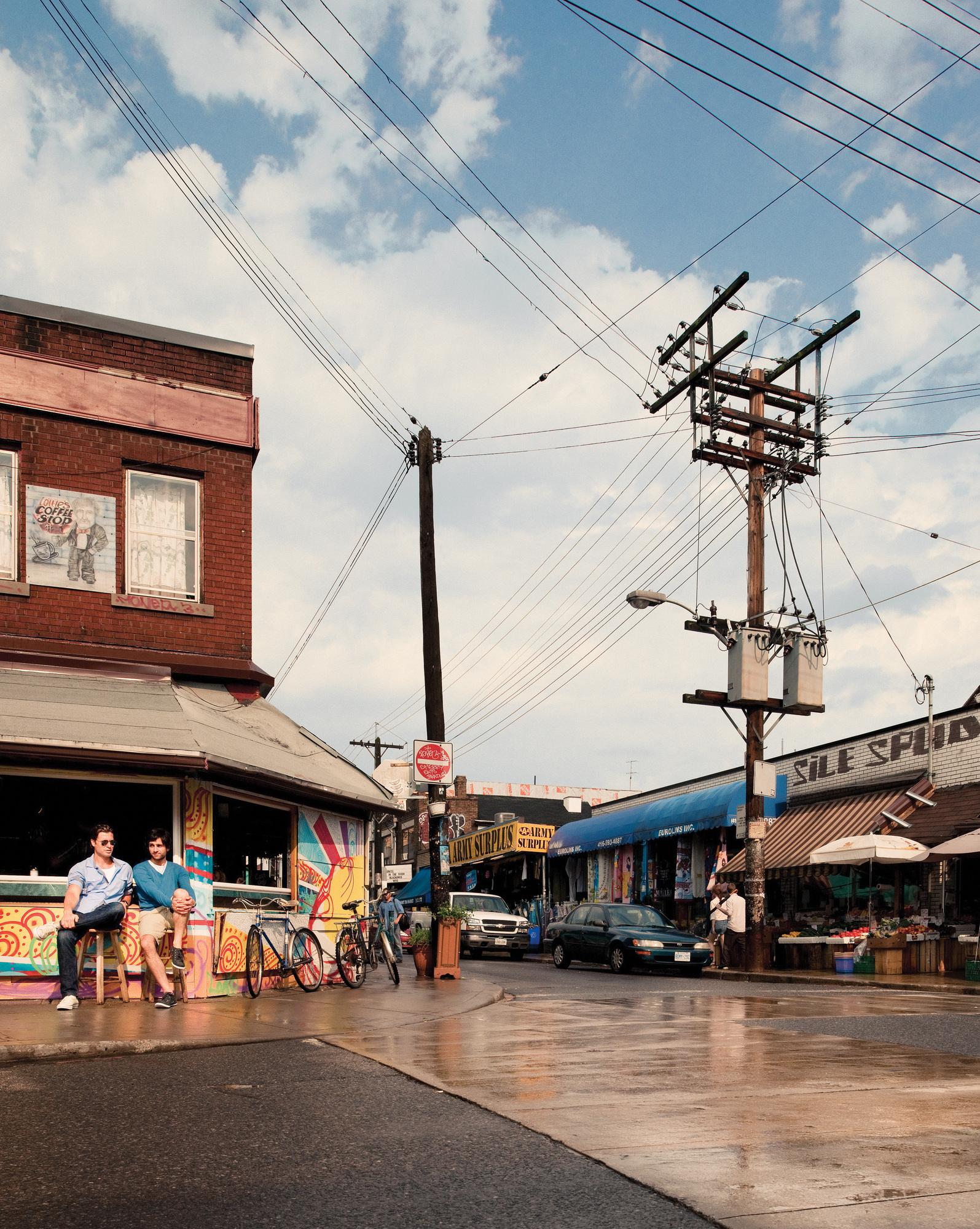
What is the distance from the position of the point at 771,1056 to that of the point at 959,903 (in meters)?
15.7

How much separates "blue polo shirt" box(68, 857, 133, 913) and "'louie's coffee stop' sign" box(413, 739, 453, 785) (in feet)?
19.6

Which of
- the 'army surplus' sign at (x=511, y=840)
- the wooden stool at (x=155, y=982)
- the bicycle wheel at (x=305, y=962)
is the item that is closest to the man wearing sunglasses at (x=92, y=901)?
the wooden stool at (x=155, y=982)

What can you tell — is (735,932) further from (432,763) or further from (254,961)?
(254,961)

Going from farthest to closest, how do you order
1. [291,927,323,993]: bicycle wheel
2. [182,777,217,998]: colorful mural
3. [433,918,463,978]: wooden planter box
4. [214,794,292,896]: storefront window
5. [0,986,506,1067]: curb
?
[433,918,463,978]: wooden planter box → [214,794,292,896]: storefront window → [291,927,323,993]: bicycle wheel → [182,777,217,998]: colorful mural → [0,986,506,1067]: curb

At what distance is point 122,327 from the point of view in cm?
1689

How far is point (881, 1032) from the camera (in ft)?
36.3

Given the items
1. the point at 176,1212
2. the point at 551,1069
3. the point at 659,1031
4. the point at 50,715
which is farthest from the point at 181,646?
the point at 176,1212

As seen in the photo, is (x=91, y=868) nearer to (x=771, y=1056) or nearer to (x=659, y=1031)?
(x=659, y=1031)

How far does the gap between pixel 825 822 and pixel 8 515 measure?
17.6 meters

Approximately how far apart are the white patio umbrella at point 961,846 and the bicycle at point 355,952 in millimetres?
9445

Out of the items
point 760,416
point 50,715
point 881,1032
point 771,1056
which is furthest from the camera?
point 760,416

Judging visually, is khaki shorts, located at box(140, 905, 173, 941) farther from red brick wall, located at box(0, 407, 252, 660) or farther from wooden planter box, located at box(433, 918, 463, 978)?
wooden planter box, located at box(433, 918, 463, 978)

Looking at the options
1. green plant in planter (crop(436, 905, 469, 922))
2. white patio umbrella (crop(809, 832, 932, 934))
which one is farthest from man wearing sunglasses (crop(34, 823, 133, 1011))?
white patio umbrella (crop(809, 832, 932, 934))

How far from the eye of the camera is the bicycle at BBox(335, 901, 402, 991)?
1622 centimetres
